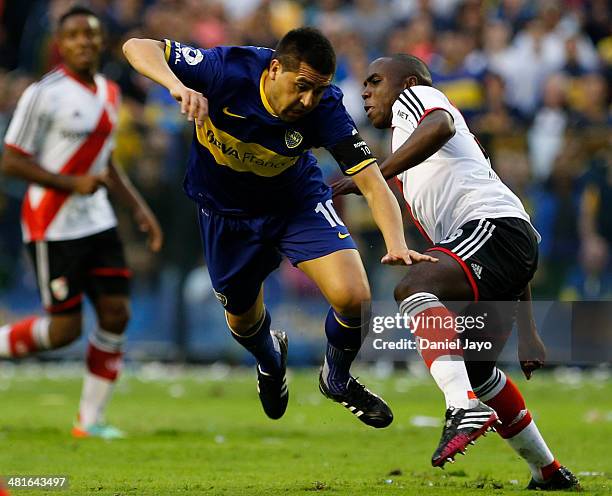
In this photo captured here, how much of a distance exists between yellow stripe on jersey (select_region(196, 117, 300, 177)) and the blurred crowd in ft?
27.1

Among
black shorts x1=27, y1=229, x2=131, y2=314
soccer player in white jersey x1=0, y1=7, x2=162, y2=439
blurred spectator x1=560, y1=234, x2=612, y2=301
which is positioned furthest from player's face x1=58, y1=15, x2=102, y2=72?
blurred spectator x1=560, y1=234, x2=612, y2=301

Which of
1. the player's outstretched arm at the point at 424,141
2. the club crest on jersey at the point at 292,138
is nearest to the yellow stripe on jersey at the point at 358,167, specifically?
the player's outstretched arm at the point at 424,141

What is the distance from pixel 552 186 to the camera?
55.5 ft

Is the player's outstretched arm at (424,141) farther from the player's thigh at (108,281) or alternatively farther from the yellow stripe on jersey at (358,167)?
the player's thigh at (108,281)

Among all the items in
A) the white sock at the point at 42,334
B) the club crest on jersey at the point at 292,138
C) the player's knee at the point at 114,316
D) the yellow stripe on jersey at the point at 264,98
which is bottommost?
the white sock at the point at 42,334

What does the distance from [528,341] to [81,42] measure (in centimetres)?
533

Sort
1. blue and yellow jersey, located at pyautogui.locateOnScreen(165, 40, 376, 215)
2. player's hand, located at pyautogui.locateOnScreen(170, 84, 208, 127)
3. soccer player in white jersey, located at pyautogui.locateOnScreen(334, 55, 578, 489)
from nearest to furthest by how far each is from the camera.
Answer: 1. player's hand, located at pyautogui.locateOnScreen(170, 84, 208, 127)
2. soccer player in white jersey, located at pyautogui.locateOnScreen(334, 55, 578, 489)
3. blue and yellow jersey, located at pyautogui.locateOnScreen(165, 40, 376, 215)

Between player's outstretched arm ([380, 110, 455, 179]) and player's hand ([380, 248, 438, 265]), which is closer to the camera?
player's hand ([380, 248, 438, 265])

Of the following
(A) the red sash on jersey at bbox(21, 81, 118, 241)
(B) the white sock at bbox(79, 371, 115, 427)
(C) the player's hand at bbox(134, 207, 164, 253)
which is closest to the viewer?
(B) the white sock at bbox(79, 371, 115, 427)

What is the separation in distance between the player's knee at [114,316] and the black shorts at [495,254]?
4543 mm

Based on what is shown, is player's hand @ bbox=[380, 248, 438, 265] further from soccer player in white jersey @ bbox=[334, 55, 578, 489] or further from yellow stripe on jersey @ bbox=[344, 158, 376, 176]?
yellow stripe on jersey @ bbox=[344, 158, 376, 176]

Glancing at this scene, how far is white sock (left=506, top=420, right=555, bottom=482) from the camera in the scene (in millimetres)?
7719

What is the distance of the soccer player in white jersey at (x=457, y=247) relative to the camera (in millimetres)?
7062

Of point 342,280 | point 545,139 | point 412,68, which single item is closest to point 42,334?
point 342,280
